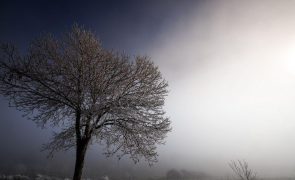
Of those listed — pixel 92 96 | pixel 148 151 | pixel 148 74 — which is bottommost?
pixel 148 151

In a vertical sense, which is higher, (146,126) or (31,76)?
(31,76)

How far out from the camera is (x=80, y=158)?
14031 millimetres

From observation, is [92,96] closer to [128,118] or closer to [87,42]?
[128,118]

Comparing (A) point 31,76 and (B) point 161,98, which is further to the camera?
(B) point 161,98

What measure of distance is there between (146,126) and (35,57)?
26.5ft

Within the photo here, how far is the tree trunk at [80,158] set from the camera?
44.5 feet

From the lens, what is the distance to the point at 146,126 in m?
14.8

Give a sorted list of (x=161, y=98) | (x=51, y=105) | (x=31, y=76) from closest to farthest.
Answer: (x=31, y=76), (x=51, y=105), (x=161, y=98)

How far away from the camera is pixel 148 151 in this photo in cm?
1482

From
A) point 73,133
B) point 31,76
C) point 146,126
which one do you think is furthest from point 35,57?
point 146,126

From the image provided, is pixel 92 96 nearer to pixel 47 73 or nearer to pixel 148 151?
pixel 47 73

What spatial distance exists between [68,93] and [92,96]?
1.49 metres

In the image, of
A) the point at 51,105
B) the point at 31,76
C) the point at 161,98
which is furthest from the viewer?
the point at 161,98

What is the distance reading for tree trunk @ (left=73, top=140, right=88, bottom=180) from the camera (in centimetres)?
1357
